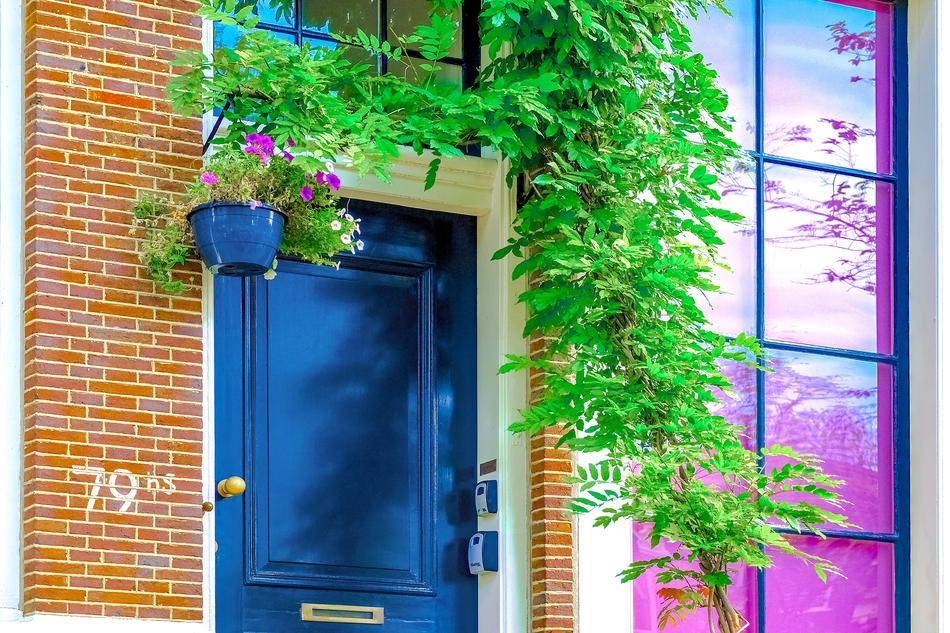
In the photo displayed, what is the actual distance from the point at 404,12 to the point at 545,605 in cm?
274

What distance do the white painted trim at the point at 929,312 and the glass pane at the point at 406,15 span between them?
8.13 feet

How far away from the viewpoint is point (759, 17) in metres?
7.95

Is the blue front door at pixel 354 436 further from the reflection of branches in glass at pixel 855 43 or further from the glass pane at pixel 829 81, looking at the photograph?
the reflection of branches in glass at pixel 855 43

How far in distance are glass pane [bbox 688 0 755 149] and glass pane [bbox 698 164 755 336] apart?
21 centimetres

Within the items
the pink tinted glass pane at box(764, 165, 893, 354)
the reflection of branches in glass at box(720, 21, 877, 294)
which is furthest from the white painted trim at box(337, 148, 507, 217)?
the pink tinted glass pane at box(764, 165, 893, 354)

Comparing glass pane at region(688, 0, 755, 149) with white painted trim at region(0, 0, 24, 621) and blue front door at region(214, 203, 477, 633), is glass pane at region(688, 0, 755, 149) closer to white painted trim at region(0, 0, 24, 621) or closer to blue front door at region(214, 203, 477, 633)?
blue front door at region(214, 203, 477, 633)

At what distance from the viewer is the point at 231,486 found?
639 cm

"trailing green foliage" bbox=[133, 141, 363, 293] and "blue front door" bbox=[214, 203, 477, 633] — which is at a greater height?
"trailing green foliage" bbox=[133, 141, 363, 293]

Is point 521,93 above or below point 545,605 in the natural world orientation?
above

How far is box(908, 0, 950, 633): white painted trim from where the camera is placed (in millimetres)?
7734

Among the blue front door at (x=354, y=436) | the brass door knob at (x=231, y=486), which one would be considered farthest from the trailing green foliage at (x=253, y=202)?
the brass door knob at (x=231, y=486)

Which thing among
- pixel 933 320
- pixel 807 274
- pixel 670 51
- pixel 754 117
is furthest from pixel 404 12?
pixel 933 320

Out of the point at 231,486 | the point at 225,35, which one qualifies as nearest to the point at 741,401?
the point at 231,486

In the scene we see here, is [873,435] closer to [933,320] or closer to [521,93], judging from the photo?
[933,320]
